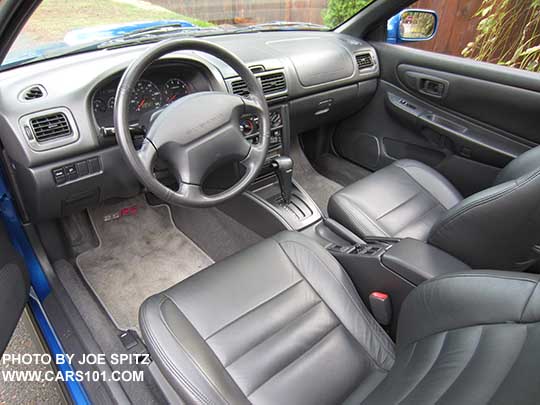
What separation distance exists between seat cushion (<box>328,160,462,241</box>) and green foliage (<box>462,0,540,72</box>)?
146 centimetres

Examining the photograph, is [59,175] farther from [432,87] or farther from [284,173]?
[432,87]


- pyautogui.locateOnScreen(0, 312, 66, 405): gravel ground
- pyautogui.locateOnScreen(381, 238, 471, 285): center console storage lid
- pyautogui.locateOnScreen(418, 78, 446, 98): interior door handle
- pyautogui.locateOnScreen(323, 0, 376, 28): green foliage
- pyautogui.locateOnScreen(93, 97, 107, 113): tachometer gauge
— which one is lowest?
pyautogui.locateOnScreen(0, 312, 66, 405): gravel ground

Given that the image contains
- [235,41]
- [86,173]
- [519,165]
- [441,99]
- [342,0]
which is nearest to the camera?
[519,165]

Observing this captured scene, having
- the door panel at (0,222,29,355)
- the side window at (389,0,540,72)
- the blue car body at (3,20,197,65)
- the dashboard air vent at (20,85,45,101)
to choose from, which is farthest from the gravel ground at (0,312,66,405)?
the side window at (389,0,540,72)

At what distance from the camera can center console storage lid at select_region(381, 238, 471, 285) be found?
1.03m

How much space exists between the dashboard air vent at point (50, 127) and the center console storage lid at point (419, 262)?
103cm

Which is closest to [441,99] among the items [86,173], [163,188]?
A: [163,188]

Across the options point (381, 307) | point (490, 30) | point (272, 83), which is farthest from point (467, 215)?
point (490, 30)

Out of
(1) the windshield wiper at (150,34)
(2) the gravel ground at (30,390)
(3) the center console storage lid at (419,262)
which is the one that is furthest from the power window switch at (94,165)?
(3) the center console storage lid at (419,262)

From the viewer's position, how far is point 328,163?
250cm

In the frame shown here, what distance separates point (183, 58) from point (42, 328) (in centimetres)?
103

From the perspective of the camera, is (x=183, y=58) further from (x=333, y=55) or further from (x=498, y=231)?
(x=498, y=231)

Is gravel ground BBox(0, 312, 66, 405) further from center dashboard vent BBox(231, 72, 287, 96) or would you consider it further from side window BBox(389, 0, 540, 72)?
side window BBox(389, 0, 540, 72)

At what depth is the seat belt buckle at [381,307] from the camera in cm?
112
